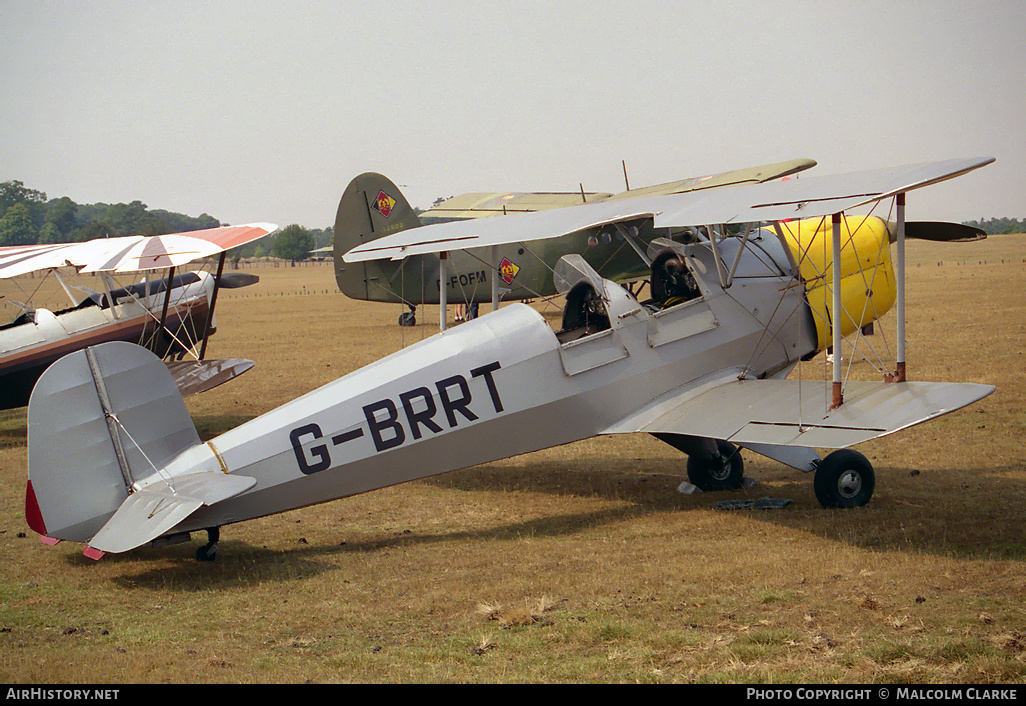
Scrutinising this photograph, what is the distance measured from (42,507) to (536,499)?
4649mm

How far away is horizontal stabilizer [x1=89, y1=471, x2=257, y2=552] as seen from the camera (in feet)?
20.0

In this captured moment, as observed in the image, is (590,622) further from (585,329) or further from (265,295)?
(265,295)

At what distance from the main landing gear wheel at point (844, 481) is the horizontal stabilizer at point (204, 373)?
27.9 ft

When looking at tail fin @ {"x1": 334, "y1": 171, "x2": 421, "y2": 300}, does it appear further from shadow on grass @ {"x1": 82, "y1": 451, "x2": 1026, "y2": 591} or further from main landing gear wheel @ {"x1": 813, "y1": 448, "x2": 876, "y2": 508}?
main landing gear wheel @ {"x1": 813, "y1": 448, "x2": 876, "y2": 508}

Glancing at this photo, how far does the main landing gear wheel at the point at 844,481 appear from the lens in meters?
8.03

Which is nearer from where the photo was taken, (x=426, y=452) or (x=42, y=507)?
(x=42, y=507)

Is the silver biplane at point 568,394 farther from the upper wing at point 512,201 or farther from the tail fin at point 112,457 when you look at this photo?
the upper wing at point 512,201

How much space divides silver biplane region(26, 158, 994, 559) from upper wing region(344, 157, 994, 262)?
0.11 feet

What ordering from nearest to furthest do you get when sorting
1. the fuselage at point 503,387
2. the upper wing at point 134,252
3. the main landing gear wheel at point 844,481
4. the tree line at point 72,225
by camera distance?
the fuselage at point 503,387 → the main landing gear wheel at point 844,481 → the upper wing at point 134,252 → the tree line at point 72,225

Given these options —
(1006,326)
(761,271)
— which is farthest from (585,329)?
(1006,326)

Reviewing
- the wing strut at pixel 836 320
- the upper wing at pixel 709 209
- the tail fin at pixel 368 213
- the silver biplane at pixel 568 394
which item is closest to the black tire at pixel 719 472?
the silver biplane at pixel 568 394

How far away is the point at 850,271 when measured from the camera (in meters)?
9.61

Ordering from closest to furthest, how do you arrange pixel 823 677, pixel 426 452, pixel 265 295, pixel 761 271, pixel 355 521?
pixel 823 677
pixel 426 452
pixel 355 521
pixel 761 271
pixel 265 295
